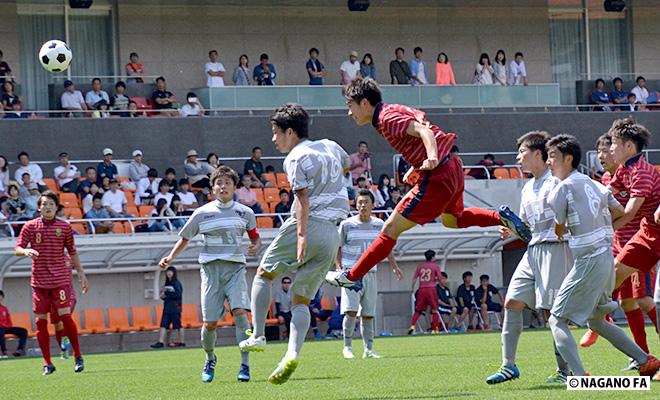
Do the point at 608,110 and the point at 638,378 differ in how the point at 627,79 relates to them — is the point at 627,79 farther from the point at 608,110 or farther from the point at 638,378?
the point at 638,378

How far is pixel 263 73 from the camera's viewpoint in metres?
32.3

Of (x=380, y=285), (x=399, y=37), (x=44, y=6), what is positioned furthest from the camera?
(x=399, y=37)

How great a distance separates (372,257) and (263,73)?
22.9 m

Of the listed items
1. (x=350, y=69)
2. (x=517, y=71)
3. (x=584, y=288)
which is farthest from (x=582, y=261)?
(x=517, y=71)

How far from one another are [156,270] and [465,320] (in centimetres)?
693

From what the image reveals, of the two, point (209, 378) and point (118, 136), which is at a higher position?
point (118, 136)

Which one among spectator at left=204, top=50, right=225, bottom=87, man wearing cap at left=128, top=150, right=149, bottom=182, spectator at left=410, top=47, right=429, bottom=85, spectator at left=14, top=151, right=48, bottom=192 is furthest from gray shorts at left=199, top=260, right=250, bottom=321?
spectator at left=410, top=47, right=429, bottom=85

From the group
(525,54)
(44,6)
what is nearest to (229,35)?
(44,6)

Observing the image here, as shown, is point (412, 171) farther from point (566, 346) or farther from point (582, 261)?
point (566, 346)

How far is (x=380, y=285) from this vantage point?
2888 cm

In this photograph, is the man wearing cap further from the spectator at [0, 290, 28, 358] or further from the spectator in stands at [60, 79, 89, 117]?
the spectator at [0, 290, 28, 358]

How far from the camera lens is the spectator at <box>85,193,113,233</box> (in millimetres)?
25828

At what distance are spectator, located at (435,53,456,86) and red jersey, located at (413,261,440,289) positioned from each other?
8106mm

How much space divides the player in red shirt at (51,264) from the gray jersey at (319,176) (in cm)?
635
